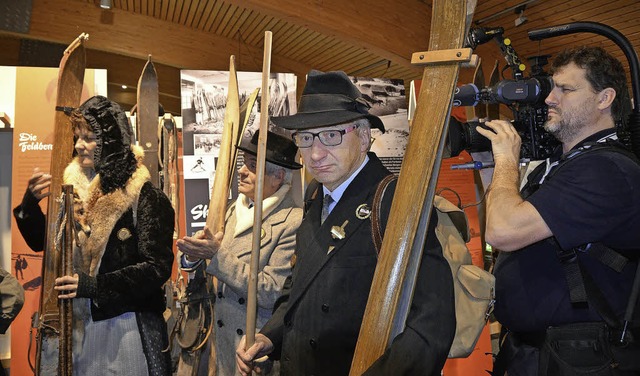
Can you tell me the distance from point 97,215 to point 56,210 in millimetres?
271

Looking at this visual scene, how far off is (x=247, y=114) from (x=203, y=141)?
4.42ft

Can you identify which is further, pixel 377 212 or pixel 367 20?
pixel 367 20

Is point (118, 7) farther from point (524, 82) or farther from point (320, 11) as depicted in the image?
point (524, 82)

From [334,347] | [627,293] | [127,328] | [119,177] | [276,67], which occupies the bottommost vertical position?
[127,328]

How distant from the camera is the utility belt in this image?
1668 millimetres

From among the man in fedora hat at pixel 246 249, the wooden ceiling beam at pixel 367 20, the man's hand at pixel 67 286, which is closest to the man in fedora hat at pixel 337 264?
the man in fedora hat at pixel 246 249

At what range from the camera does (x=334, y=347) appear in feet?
5.24

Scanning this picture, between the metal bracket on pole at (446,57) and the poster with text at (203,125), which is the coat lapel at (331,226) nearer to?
the metal bracket on pole at (446,57)

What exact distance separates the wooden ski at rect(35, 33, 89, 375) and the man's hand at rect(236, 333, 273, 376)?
40.7 inches

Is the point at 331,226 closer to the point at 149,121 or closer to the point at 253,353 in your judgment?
the point at 253,353

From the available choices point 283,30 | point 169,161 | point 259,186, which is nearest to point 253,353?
point 259,186

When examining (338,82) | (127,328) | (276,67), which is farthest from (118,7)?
(338,82)

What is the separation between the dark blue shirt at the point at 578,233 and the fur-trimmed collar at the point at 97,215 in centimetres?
168

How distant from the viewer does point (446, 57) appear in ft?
4.33
